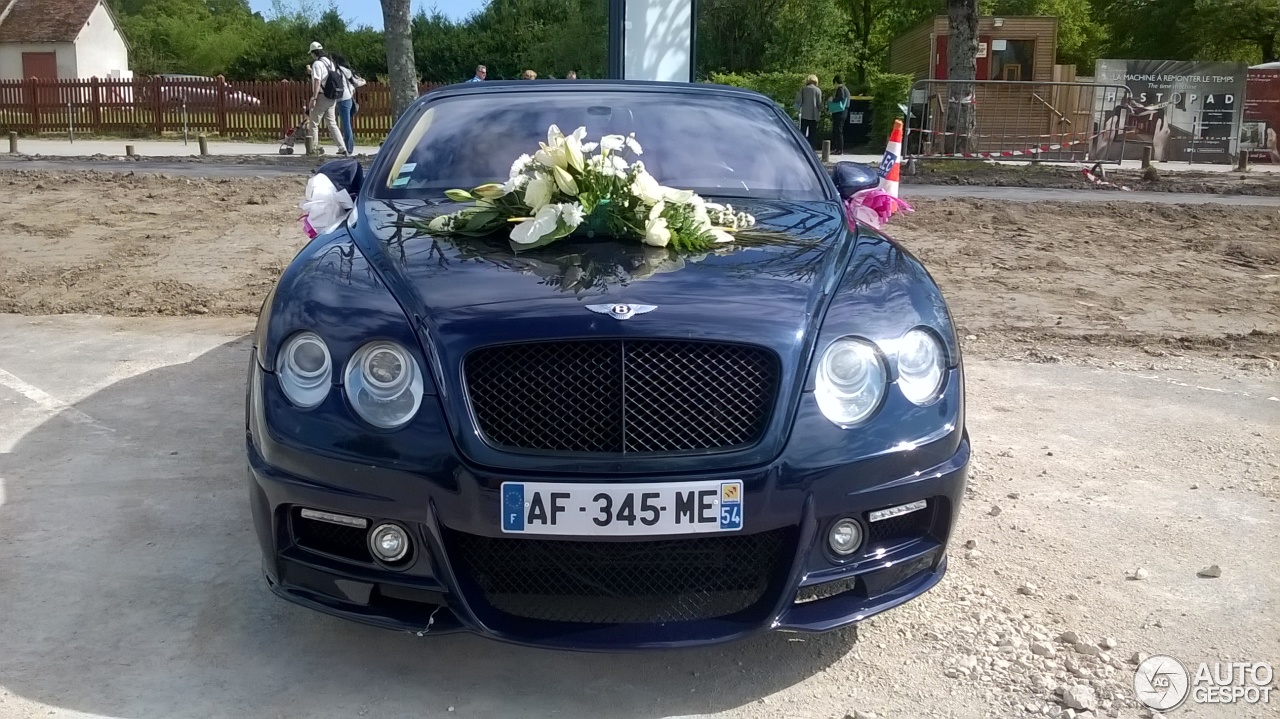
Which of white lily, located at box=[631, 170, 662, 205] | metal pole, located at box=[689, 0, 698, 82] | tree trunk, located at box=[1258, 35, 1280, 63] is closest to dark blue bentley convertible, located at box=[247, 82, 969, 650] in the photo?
white lily, located at box=[631, 170, 662, 205]

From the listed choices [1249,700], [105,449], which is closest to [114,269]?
[105,449]

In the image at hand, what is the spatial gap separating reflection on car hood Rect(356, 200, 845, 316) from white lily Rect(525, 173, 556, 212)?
0.16 metres

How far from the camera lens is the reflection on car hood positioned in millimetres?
2811

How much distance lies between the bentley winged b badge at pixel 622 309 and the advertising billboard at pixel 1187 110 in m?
22.3

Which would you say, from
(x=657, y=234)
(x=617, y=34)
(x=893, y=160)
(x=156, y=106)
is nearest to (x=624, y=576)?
(x=657, y=234)

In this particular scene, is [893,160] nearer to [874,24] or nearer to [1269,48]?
[874,24]

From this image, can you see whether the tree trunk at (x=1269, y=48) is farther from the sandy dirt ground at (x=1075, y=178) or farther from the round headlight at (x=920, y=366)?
the round headlight at (x=920, y=366)

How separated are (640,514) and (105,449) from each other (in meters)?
3.02

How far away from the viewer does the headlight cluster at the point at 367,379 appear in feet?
8.70

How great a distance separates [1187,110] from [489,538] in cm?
2444

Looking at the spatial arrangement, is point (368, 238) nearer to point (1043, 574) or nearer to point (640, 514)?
point (640, 514)

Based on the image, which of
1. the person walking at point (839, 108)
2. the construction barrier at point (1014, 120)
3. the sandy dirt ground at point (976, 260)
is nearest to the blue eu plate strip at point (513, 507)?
the sandy dirt ground at point (976, 260)

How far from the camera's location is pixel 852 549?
9.03 feet

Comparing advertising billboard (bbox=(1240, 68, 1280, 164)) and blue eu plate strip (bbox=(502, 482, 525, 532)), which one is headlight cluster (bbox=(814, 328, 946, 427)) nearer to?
blue eu plate strip (bbox=(502, 482, 525, 532))
